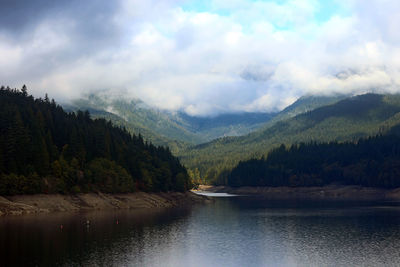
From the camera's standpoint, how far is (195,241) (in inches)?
4171

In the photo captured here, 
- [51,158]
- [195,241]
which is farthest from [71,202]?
[195,241]

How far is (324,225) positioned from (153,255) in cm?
6621

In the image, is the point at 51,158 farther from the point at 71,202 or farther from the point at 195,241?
the point at 195,241

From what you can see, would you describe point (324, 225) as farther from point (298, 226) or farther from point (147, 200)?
point (147, 200)

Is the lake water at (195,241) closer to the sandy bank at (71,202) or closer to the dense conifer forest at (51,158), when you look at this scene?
the sandy bank at (71,202)

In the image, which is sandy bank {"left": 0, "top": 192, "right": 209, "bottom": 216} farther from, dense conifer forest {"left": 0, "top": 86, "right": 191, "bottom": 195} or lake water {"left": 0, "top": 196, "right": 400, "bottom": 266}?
lake water {"left": 0, "top": 196, "right": 400, "bottom": 266}

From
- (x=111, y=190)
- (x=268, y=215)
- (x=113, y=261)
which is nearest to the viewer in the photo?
(x=113, y=261)

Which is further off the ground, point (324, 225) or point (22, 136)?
point (22, 136)

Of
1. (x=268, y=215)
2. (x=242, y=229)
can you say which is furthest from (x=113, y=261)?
(x=268, y=215)

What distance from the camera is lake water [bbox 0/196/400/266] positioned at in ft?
272

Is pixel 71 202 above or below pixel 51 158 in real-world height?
below

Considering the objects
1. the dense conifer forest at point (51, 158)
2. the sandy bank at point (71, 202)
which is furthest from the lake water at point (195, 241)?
the dense conifer forest at point (51, 158)

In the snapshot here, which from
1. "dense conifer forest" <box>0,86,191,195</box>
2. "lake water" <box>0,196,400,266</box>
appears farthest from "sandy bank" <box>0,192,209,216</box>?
"lake water" <box>0,196,400,266</box>

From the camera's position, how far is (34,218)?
424 feet
